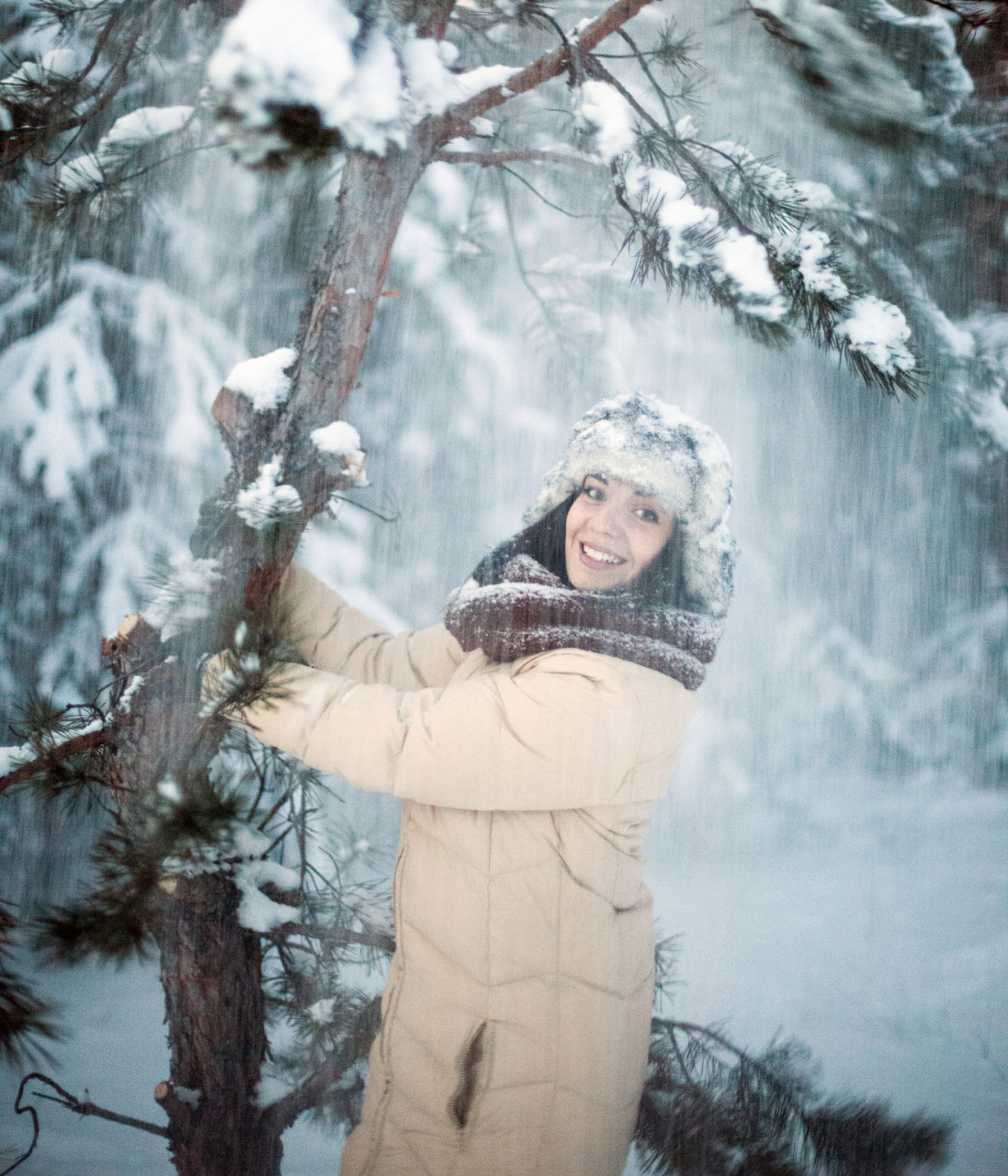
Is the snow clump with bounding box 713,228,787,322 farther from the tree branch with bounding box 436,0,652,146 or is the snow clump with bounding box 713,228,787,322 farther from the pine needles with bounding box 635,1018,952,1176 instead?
the pine needles with bounding box 635,1018,952,1176

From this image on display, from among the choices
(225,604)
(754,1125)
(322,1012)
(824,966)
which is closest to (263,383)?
(225,604)

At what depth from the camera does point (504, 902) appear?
0.92 m

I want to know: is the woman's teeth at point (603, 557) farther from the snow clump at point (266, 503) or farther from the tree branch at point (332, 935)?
the tree branch at point (332, 935)

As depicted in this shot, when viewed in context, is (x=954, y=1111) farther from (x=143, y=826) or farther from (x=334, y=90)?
(x=334, y=90)

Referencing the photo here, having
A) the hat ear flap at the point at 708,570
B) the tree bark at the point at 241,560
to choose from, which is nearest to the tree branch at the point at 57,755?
the tree bark at the point at 241,560

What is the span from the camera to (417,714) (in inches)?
34.5

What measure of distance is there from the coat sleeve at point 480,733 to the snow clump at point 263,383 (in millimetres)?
277

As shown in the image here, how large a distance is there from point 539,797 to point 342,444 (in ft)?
1.42

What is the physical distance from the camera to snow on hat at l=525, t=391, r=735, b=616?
3.25 feet

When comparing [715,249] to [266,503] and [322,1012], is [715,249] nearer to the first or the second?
[266,503]

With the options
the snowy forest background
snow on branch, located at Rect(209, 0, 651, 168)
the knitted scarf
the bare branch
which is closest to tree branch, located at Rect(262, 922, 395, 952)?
the snowy forest background

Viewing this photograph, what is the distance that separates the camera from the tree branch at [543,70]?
903 millimetres

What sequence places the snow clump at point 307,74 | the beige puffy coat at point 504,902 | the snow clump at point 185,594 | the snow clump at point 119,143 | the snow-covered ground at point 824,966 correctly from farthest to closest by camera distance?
1. the snow-covered ground at point 824,966
2. the snow clump at point 119,143
3. the beige puffy coat at point 504,902
4. the snow clump at point 185,594
5. the snow clump at point 307,74

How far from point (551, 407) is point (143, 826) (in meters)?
1.14
